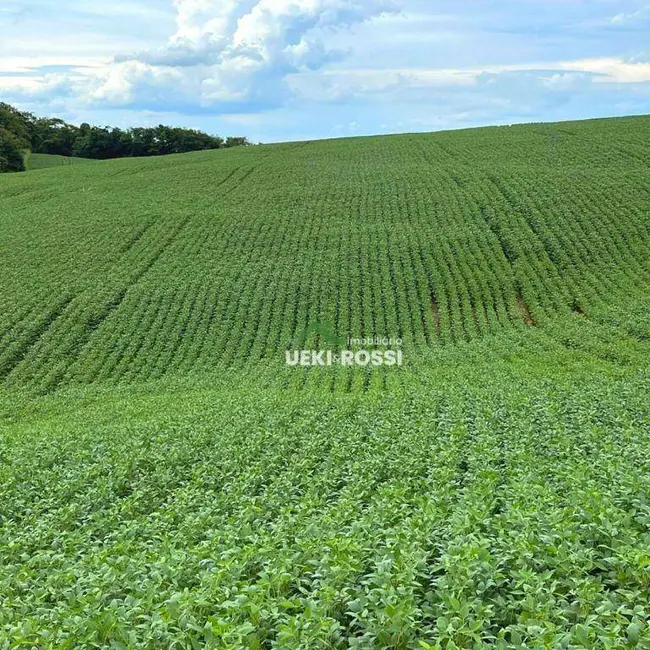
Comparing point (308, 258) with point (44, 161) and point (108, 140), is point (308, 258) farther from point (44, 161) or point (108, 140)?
point (108, 140)

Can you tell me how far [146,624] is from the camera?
4.44 meters

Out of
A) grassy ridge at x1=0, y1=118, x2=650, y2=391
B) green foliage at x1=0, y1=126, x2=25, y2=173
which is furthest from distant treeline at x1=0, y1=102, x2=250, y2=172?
grassy ridge at x1=0, y1=118, x2=650, y2=391

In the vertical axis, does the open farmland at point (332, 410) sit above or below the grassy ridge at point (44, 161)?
below

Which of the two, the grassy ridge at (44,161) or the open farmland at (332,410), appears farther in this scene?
the grassy ridge at (44,161)

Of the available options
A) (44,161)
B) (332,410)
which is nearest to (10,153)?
(44,161)

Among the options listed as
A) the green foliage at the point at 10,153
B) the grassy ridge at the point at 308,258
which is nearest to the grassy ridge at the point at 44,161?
the green foliage at the point at 10,153

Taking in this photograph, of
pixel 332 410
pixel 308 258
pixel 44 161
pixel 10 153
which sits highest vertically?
pixel 10 153

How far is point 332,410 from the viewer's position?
1394 cm

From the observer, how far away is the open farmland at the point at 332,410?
4.59 meters

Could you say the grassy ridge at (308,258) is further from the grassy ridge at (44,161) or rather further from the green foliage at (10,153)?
the grassy ridge at (44,161)

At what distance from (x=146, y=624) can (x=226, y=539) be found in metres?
1.70

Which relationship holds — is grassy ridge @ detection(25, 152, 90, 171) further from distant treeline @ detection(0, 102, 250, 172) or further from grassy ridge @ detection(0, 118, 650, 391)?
grassy ridge @ detection(0, 118, 650, 391)

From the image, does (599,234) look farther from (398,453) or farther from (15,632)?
(15,632)

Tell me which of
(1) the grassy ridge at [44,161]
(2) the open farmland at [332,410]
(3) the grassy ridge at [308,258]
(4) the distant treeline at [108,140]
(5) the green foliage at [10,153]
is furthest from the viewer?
(4) the distant treeline at [108,140]
